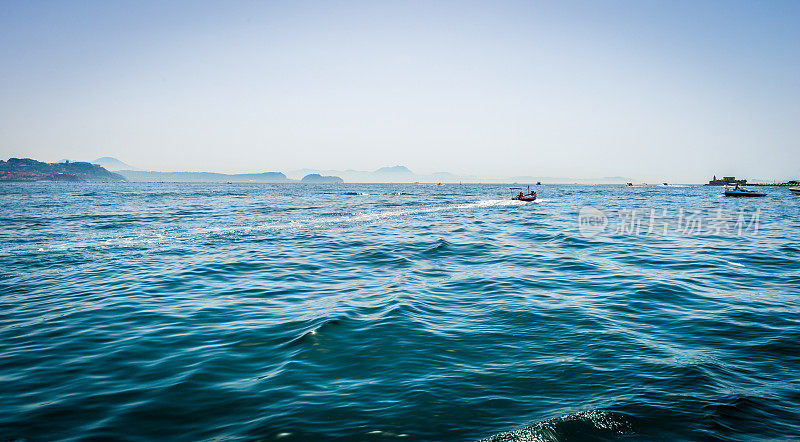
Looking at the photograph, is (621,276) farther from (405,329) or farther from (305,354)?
(305,354)

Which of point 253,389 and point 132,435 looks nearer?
point 132,435

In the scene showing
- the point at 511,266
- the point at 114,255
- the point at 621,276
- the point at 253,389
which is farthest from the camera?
the point at 114,255

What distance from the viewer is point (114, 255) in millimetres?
18031

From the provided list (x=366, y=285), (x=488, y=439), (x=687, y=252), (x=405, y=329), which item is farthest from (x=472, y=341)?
(x=687, y=252)

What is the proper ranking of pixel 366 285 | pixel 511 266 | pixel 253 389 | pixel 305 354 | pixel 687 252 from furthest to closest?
pixel 687 252 → pixel 511 266 → pixel 366 285 → pixel 305 354 → pixel 253 389

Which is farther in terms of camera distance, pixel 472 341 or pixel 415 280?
pixel 415 280

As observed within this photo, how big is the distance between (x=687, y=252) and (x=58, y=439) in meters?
23.8

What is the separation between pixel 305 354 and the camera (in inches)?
287

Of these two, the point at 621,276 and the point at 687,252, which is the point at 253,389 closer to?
the point at 621,276

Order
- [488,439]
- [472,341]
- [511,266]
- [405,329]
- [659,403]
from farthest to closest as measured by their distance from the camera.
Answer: [511,266]
[405,329]
[472,341]
[659,403]
[488,439]

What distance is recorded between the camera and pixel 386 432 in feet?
16.2

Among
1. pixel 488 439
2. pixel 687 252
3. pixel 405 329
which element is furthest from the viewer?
pixel 687 252

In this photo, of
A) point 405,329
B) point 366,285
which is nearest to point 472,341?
Answer: point 405,329

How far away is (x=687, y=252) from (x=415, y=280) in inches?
596
